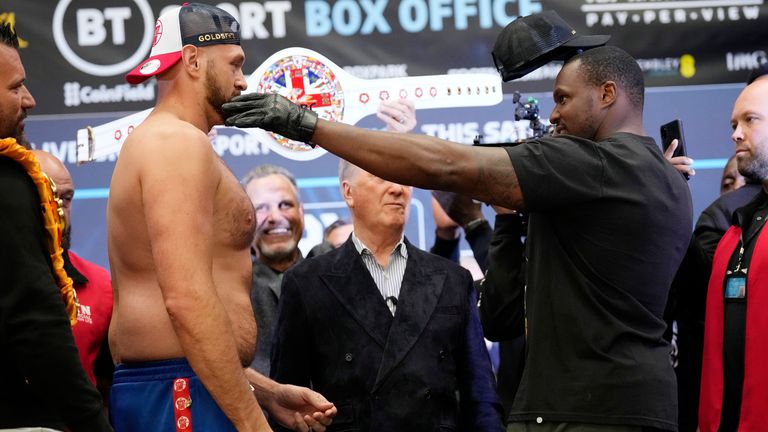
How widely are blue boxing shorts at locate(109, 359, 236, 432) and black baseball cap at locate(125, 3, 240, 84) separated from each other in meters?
0.79

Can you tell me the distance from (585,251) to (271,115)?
0.92 m

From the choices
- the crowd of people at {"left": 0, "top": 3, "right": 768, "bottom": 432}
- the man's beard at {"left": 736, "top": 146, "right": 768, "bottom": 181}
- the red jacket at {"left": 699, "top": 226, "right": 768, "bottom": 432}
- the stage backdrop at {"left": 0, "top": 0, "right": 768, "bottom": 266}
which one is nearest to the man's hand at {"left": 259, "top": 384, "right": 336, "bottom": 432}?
the crowd of people at {"left": 0, "top": 3, "right": 768, "bottom": 432}

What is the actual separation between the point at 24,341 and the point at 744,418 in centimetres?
235

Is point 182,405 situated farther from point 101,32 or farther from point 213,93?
point 101,32

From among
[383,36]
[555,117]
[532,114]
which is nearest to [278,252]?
[383,36]

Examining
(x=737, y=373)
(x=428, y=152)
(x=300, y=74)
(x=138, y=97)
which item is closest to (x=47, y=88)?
(x=138, y=97)

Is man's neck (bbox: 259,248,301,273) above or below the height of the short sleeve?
below

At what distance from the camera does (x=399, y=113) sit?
3.99m

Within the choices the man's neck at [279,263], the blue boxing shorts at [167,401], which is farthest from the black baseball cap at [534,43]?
the man's neck at [279,263]

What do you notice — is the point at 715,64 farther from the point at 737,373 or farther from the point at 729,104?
the point at 737,373

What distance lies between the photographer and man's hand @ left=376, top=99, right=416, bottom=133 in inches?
156

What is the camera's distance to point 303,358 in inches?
148

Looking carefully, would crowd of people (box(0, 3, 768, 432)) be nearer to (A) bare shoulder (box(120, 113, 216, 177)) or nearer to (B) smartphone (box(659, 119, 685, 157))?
(A) bare shoulder (box(120, 113, 216, 177))

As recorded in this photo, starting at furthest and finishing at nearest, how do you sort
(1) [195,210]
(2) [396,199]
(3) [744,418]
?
(2) [396,199]
(3) [744,418]
(1) [195,210]
